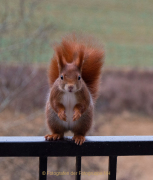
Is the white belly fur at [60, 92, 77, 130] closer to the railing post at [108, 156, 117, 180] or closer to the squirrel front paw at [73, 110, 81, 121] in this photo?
the squirrel front paw at [73, 110, 81, 121]

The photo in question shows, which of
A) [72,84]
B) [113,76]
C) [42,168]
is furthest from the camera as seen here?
[113,76]

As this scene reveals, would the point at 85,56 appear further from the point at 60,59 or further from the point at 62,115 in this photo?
the point at 62,115

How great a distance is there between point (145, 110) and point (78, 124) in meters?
3.77

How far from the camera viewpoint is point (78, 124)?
0.96 meters

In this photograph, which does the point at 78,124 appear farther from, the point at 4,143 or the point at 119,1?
the point at 119,1

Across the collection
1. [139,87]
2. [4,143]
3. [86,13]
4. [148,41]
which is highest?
[86,13]

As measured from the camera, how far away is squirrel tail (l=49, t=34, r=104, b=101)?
2.97 ft

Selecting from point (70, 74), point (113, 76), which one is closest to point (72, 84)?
point (70, 74)

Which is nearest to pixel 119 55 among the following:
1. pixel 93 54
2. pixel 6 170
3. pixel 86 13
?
pixel 86 13

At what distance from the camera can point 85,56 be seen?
0.90m

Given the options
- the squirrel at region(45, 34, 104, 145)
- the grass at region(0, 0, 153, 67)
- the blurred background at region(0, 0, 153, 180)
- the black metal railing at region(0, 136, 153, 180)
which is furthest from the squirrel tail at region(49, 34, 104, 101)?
the grass at region(0, 0, 153, 67)

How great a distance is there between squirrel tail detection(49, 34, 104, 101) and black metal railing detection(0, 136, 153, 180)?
275mm

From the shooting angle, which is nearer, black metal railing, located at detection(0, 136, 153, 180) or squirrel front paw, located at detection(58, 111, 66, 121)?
black metal railing, located at detection(0, 136, 153, 180)

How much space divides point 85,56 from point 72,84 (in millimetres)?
114
